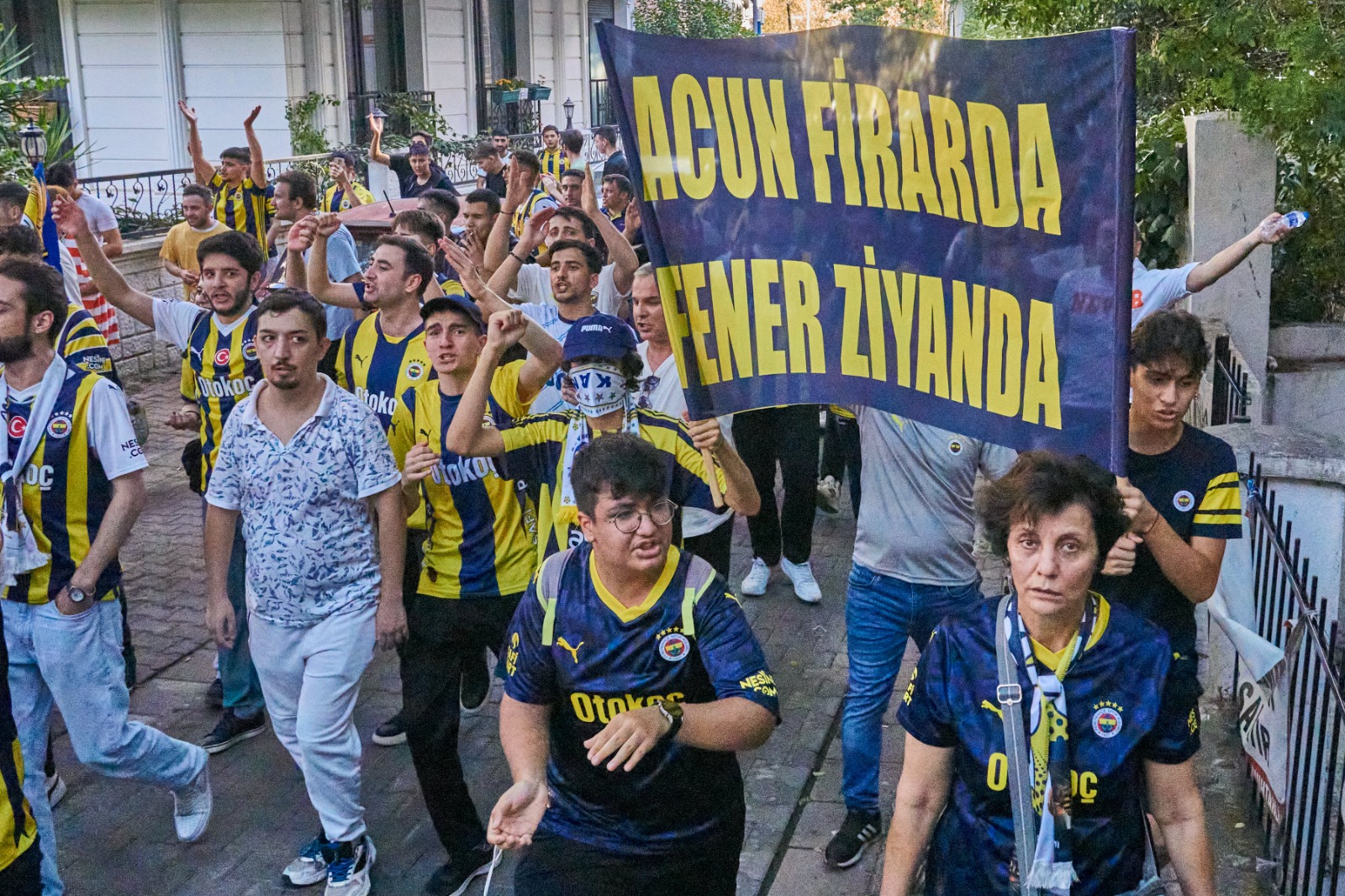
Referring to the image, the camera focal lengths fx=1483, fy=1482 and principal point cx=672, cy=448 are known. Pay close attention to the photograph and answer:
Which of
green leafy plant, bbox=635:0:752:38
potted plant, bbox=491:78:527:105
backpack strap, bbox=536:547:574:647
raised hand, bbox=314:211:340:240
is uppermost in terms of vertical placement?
green leafy plant, bbox=635:0:752:38

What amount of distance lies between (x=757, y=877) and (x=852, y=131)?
284cm

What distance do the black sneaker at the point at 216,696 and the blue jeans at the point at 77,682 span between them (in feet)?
5.05

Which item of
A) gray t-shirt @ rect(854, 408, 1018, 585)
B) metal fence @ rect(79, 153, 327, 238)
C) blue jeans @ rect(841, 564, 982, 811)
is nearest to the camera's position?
gray t-shirt @ rect(854, 408, 1018, 585)

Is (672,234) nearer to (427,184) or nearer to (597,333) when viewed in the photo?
(597,333)

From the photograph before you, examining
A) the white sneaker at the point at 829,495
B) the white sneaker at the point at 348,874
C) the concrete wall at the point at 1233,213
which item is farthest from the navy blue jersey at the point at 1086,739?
the concrete wall at the point at 1233,213

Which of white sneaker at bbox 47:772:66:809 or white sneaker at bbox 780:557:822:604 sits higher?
white sneaker at bbox 780:557:822:604

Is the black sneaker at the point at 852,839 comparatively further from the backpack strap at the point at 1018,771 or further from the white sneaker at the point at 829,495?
the white sneaker at the point at 829,495

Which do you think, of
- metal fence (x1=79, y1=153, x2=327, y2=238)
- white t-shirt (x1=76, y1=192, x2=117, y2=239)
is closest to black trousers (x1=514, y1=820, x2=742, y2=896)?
white t-shirt (x1=76, y1=192, x2=117, y2=239)

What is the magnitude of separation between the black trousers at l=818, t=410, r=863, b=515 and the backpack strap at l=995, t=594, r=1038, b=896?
4.74 metres

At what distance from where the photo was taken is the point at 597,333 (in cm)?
518

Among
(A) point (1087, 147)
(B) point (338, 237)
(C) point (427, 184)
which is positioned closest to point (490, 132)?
(C) point (427, 184)

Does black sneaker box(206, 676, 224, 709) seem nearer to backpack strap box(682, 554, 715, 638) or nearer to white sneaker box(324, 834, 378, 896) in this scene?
white sneaker box(324, 834, 378, 896)

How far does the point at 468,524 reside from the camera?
5562 millimetres

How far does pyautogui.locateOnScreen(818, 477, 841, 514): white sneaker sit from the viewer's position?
9867mm
